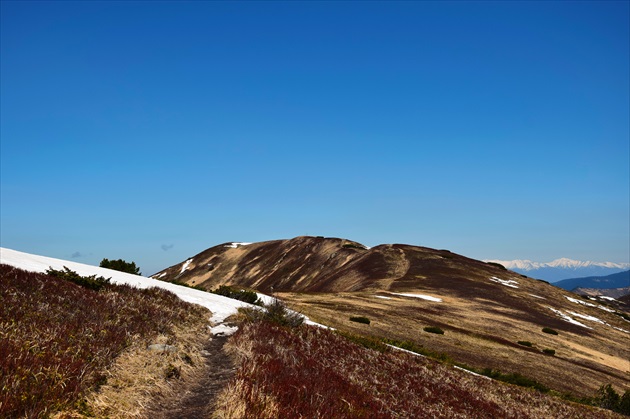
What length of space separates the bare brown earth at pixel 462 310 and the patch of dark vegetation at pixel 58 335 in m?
8.64

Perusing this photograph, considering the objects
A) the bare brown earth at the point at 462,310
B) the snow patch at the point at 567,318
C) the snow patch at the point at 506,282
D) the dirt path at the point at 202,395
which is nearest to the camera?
the dirt path at the point at 202,395

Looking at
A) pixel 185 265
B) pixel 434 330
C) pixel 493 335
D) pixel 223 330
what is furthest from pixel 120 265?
pixel 185 265

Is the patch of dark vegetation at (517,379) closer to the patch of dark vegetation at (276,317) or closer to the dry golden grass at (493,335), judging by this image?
the dry golden grass at (493,335)

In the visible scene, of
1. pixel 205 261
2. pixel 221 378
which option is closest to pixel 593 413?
pixel 221 378

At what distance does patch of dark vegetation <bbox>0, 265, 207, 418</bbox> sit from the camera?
22.4 ft

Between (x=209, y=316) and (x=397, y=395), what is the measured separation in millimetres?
13586

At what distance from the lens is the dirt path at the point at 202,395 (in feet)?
28.5

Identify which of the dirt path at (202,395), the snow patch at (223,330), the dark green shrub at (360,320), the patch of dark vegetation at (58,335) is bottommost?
the dark green shrub at (360,320)

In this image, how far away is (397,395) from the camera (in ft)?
50.3

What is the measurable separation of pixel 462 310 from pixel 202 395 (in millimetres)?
44917

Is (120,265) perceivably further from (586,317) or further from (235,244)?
(235,244)

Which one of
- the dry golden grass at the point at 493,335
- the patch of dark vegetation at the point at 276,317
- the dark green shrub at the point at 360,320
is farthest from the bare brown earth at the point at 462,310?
the patch of dark vegetation at the point at 276,317

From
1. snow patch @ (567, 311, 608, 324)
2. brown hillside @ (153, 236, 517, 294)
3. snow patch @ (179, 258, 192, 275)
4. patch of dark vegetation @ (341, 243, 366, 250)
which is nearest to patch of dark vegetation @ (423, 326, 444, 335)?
brown hillside @ (153, 236, 517, 294)

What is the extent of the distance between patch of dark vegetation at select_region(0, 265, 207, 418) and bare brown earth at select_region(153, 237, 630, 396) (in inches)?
340
